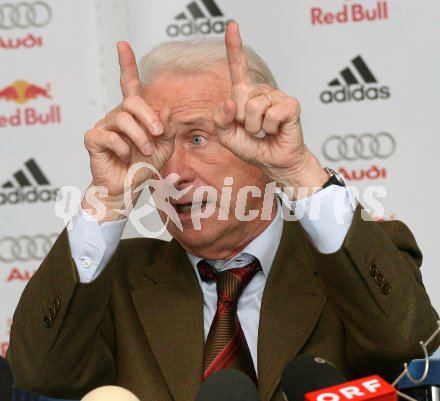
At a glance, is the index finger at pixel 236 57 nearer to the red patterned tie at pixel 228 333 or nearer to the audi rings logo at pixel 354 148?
the red patterned tie at pixel 228 333

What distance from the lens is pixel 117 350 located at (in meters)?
2.05

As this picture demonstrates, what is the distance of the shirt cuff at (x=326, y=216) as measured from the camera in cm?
172

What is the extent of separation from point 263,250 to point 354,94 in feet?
3.72

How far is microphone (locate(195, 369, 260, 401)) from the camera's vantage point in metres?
1.15

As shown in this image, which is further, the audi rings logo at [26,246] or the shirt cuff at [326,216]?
the audi rings logo at [26,246]

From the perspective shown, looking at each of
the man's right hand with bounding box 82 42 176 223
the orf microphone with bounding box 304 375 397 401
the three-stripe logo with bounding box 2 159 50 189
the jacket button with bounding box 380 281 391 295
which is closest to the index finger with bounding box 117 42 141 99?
the man's right hand with bounding box 82 42 176 223

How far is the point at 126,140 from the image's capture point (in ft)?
5.56

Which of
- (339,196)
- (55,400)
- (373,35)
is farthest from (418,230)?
(55,400)

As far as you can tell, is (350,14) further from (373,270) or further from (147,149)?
(147,149)

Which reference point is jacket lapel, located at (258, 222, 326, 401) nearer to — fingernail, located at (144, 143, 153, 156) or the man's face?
the man's face

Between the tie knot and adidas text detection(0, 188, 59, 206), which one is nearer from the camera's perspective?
the tie knot

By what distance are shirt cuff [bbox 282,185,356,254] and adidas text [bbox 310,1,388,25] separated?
57.7 inches

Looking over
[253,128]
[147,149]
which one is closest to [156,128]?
[147,149]

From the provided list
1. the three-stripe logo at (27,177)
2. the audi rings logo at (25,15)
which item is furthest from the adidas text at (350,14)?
the three-stripe logo at (27,177)
